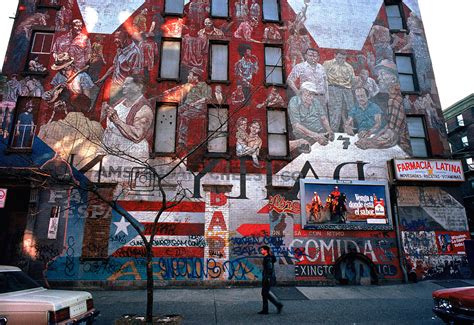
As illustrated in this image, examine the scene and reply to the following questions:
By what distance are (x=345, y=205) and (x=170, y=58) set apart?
11977 millimetres

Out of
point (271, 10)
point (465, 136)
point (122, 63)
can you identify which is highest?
point (271, 10)

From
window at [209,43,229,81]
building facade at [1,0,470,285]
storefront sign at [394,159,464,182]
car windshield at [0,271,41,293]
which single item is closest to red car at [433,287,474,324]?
building facade at [1,0,470,285]

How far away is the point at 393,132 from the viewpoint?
15.9 meters

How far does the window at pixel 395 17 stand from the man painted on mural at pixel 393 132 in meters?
4.81

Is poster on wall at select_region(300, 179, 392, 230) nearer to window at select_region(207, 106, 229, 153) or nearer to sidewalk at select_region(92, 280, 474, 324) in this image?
sidewalk at select_region(92, 280, 474, 324)

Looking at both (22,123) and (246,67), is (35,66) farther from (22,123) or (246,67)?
(246,67)

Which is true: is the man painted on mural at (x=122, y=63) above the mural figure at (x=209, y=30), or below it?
below

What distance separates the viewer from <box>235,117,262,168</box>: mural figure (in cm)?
1469

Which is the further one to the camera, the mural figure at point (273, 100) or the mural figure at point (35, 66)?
the mural figure at point (273, 100)

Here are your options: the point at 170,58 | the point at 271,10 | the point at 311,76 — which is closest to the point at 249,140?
the point at 311,76

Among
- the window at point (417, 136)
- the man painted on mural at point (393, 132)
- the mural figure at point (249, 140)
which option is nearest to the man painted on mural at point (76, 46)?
the mural figure at point (249, 140)

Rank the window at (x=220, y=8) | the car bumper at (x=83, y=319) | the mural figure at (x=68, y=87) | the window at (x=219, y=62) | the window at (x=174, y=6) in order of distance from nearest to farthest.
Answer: the car bumper at (x=83, y=319)
the mural figure at (x=68, y=87)
the window at (x=219, y=62)
the window at (x=174, y=6)
the window at (x=220, y=8)

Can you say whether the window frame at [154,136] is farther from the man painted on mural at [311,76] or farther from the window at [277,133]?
the man painted on mural at [311,76]

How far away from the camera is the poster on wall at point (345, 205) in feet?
46.3
